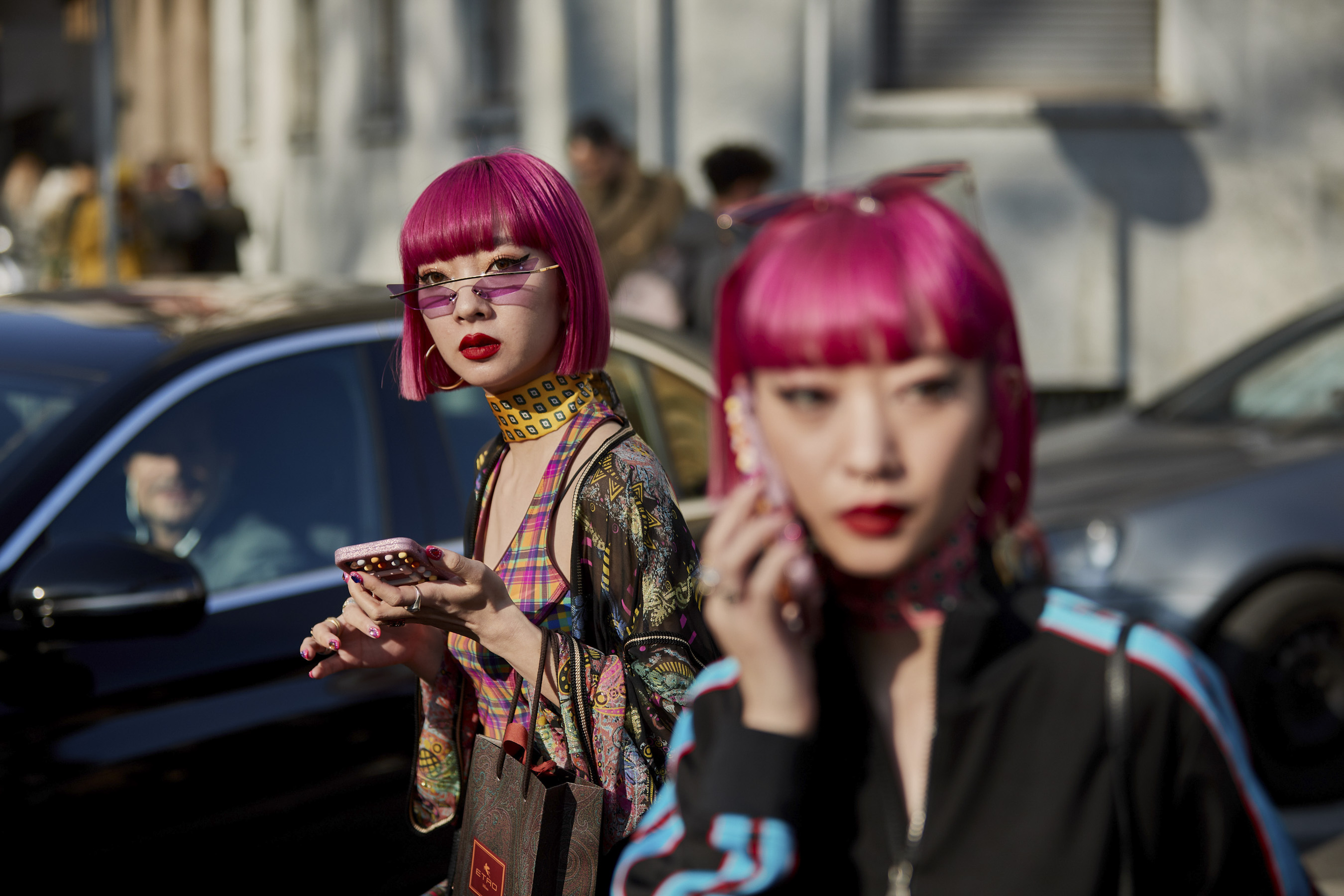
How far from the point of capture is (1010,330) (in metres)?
1.34

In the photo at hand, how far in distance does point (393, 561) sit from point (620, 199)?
21.1 feet

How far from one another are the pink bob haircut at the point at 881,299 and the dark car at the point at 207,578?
1.82 meters

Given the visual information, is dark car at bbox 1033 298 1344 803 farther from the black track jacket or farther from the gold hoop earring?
the black track jacket

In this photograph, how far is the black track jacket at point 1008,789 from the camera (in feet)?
4.21

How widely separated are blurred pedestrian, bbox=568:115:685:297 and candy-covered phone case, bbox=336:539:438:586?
233 inches

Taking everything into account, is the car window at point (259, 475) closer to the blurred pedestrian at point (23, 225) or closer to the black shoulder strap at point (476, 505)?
the black shoulder strap at point (476, 505)

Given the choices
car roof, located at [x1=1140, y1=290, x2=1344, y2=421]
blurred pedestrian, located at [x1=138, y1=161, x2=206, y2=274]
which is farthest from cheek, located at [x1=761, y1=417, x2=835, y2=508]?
blurred pedestrian, located at [x1=138, y1=161, x2=206, y2=274]

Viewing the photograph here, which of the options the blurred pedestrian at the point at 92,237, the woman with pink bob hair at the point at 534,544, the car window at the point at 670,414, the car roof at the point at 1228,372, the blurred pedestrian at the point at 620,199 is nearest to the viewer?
the woman with pink bob hair at the point at 534,544

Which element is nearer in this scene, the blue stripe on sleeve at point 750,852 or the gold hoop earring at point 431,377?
the blue stripe on sleeve at point 750,852

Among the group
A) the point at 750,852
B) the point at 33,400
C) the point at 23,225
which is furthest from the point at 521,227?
the point at 23,225

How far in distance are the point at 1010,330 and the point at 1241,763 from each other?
16.2 inches

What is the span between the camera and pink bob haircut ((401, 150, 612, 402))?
6.54ft

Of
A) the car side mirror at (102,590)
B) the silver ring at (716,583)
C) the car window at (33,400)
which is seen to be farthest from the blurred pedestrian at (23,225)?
the silver ring at (716,583)

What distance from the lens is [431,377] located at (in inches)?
84.7
